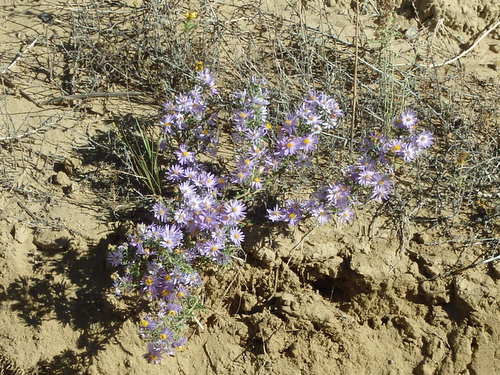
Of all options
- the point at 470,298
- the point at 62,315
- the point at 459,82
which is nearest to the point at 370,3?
the point at 459,82

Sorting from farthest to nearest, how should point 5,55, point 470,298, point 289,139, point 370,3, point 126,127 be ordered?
point 370,3 < point 5,55 < point 126,127 < point 470,298 < point 289,139

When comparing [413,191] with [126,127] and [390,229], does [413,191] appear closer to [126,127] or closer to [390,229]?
[390,229]

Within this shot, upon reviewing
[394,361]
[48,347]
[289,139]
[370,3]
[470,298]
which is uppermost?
[370,3]

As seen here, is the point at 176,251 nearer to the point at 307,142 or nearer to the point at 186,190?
the point at 186,190

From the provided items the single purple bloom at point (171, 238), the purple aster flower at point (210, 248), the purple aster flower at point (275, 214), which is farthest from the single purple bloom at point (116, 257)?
the purple aster flower at point (275, 214)

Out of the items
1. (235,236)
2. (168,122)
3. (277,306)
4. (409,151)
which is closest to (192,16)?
(168,122)
